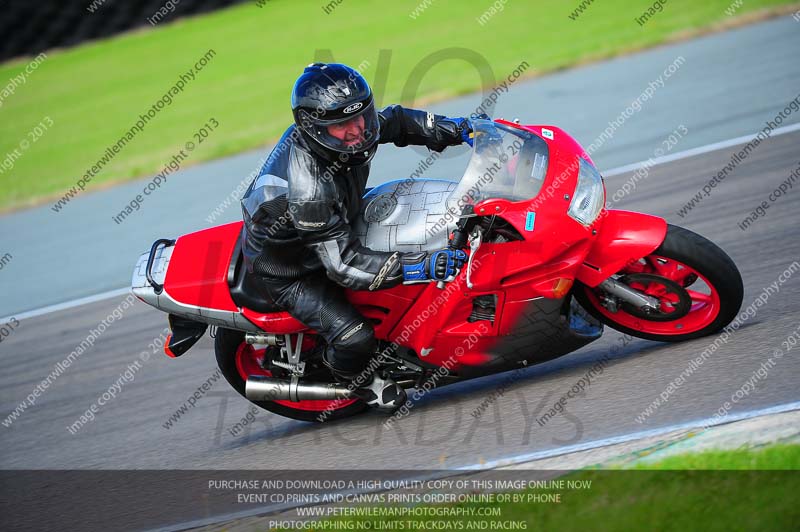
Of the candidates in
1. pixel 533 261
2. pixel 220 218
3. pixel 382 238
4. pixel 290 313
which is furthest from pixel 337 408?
pixel 220 218

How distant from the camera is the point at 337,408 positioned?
534 centimetres

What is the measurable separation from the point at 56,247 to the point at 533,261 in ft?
25.9

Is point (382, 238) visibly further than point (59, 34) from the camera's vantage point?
No

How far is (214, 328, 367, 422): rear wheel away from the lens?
522cm

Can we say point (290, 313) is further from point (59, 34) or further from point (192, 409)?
point (59, 34)

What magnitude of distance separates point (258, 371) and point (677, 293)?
262cm

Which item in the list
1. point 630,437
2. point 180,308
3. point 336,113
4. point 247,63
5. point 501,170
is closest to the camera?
point 630,437

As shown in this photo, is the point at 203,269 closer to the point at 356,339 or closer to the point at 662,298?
the point at 356,339

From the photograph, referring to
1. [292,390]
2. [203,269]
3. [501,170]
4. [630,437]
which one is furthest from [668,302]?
[203,269]

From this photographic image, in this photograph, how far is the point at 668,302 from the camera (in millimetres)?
4637

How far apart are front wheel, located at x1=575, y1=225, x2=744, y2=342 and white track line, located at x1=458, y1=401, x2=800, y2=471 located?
75cm

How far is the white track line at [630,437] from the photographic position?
12.9 feet

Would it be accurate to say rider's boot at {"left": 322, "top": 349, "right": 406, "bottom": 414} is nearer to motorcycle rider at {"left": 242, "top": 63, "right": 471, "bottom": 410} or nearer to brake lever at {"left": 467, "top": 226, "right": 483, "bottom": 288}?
motorcycle rider at {"left": 242, "top": 63, "right": 471, "bottom": 410}

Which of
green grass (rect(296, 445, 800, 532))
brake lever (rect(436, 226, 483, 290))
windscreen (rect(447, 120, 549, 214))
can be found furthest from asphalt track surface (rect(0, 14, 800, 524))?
windscreen (rect(447, 120, 549, 214))
